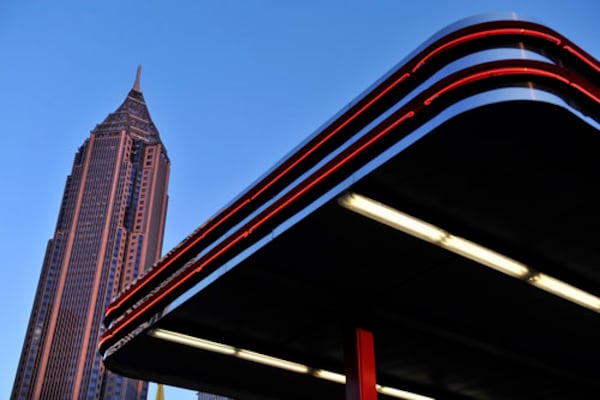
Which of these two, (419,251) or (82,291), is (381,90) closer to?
(419,251)

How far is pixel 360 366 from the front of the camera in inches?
666

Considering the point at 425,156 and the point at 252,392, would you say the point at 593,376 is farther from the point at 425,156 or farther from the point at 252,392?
the point at 425,156

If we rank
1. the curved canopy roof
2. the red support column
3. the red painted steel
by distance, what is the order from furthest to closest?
the red support column
the red painted steel
the curved canopy roof

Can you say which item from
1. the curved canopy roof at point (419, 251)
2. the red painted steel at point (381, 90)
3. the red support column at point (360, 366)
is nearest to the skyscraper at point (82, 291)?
the curved canopy roof at point (419, 251)

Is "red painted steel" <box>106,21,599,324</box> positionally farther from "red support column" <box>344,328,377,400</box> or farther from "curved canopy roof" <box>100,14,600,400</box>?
"red support column" <box>344,328,377,400</box>

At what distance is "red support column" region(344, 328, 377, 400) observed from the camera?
16422 mm

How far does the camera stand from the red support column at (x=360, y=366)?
16422mm

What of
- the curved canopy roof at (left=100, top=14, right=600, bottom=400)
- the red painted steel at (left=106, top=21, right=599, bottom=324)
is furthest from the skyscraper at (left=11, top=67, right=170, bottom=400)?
the red painted steel at (left=106, top=21, right=599, bottom=324)

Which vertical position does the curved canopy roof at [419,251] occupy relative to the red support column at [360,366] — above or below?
above

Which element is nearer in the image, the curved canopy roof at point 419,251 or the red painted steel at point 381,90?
the curved canopy roof at point 419,251

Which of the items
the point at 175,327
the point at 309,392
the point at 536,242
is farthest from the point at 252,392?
the point at 536,242

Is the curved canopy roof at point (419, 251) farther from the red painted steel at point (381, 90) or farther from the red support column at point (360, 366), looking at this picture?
the red support column at point (360, 366)

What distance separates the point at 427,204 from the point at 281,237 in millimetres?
3386

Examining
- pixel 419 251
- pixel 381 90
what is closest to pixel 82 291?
pixel 419 251
